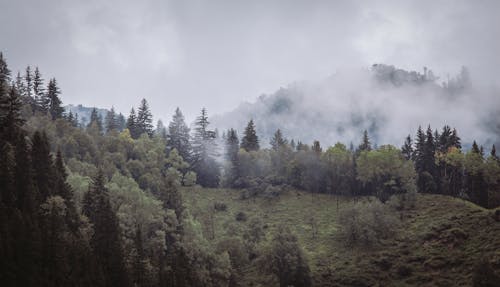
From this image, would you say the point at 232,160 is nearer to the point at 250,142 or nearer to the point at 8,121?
the point at 250,142

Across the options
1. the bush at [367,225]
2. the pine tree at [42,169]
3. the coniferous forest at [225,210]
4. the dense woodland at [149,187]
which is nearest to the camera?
the dense woodland at [149,187]

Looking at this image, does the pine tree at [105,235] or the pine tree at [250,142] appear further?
the pine tree at [250,142]

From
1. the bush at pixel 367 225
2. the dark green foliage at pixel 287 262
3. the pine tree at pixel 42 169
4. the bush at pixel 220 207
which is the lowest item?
the dark green foliage at pixel 287 262

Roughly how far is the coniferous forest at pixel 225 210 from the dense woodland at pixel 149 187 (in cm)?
31

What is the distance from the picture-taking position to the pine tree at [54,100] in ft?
464

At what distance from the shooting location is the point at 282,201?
13938 centimetres

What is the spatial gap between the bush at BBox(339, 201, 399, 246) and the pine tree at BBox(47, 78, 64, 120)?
318ft

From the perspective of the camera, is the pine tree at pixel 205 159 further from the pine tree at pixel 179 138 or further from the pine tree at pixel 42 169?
the pine tree at pixel 42 169

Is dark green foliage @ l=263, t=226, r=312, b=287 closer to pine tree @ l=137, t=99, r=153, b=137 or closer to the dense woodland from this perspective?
the dense woodland

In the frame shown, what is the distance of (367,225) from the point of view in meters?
110

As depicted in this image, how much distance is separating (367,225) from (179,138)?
7856cm

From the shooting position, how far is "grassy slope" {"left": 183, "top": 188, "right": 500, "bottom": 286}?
3676 inches

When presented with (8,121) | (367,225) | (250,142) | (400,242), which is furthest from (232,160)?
(8,121)

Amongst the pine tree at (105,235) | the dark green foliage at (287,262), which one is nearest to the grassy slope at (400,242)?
the dark green foliage at (287,262)
